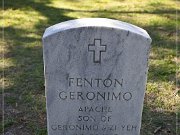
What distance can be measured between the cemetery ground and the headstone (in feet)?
3.19

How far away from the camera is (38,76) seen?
546cm

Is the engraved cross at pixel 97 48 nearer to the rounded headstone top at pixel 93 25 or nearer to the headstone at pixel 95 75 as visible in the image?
the headstone at pixel 95 75

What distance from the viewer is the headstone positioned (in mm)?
2939

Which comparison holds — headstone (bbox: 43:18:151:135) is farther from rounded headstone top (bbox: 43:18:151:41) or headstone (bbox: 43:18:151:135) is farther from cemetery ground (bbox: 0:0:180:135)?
cemetery ground (bbox: 0:0:180:135)

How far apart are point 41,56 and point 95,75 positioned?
3286 mm

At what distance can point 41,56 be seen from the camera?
20.5 ft

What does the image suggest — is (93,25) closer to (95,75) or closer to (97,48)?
(97,48)

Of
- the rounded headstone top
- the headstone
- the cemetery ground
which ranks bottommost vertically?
the cemetery ground

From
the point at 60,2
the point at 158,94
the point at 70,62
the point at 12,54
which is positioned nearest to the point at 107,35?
the point at 70,62

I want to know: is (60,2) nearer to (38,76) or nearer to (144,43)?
(38,76)

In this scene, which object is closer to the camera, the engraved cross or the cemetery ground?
the engraved cross

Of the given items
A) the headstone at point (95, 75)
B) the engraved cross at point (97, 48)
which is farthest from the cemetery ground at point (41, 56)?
the engraved cross at point (97, 48)

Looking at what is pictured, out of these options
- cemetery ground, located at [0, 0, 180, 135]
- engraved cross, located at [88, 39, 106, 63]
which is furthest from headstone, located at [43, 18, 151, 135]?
cemetery ground, located at [0, 0, 180, 135]

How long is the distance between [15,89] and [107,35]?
98.9 inches
